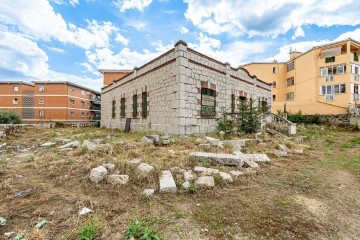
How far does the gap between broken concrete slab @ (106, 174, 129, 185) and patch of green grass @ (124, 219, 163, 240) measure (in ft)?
4.85

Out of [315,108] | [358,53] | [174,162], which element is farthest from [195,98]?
[358,53]

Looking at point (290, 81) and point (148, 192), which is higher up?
point (290, 81)

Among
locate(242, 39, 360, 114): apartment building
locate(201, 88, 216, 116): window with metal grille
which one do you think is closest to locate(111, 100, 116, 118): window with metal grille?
locate(201, 88, 216, 116): window with metal grille

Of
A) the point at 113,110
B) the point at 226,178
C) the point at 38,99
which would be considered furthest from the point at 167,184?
the point at 38,99

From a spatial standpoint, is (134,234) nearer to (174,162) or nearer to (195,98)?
(174,162)

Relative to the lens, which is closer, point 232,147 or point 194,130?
point 232,147

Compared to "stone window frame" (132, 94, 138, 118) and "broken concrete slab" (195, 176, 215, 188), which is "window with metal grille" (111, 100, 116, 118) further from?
"broken concrete slab" (195, 176, 215, 188)

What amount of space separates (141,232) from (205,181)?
1849 millimetres

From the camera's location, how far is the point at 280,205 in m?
3.12

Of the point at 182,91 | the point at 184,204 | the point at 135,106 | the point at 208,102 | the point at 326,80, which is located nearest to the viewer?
the point at 184,204

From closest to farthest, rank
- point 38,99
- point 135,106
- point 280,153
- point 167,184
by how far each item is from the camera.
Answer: point 167,184 < point 280,153 < point 135,106 < point 38,99

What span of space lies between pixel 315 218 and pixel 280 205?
0.50 metres

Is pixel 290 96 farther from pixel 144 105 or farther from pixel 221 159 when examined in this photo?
pixel 221 159

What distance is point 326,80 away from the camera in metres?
23.9
